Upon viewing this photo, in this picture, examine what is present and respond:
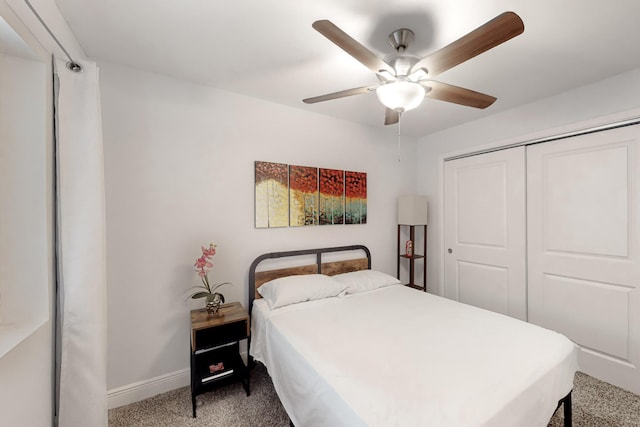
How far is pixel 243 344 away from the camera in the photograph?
94.3 inches

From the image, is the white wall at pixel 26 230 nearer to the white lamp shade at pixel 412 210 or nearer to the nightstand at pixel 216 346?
the nightstand at pixel 216 346

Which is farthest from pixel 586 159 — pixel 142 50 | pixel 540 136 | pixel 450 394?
pixel 142 50

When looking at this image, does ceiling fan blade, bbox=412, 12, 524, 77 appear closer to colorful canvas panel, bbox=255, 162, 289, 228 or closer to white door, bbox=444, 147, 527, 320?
colorful canvas panel, bbox=255, 162, 289, 228

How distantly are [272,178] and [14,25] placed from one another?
1711 mm

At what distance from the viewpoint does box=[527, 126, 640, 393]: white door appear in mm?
2076

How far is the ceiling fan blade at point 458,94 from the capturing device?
1543 mm

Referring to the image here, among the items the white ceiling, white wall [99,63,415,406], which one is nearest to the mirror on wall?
the white ceiling

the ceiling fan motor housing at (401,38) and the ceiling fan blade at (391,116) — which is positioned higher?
the ceiling fan motor housing at (401,38)

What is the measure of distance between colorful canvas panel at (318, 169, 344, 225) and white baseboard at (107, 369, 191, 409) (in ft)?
5.86

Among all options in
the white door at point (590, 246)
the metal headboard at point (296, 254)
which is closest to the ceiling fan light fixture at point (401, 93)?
the metal headboard at point (296, 254)

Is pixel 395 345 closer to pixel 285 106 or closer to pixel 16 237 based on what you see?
pixel 16 237

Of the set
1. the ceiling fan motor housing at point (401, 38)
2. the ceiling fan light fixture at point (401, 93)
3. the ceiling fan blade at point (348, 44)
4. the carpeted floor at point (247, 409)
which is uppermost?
the ceiling fan motor housing at point (401, 38)

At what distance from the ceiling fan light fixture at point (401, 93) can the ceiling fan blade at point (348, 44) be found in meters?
0.12

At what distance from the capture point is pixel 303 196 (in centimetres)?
270
